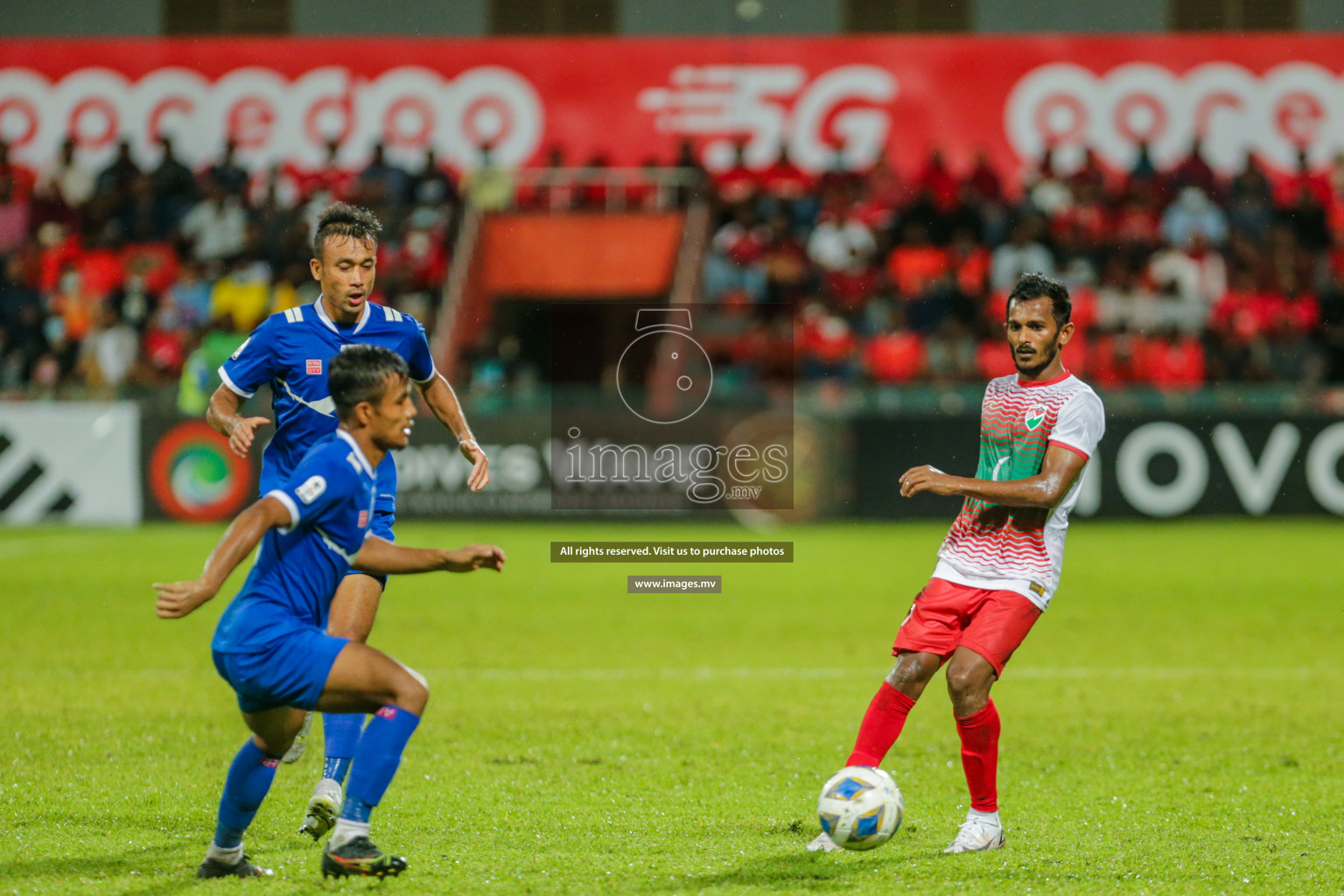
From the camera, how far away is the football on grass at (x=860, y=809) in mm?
4684

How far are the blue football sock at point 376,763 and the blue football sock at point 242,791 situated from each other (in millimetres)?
330

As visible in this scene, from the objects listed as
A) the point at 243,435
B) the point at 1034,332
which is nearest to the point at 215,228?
the point at 243,435

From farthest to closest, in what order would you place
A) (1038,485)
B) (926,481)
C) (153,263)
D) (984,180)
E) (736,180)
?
(736,180), (984,180), (153,263), (1038,485), (926,481)

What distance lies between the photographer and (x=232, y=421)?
17.6 feet

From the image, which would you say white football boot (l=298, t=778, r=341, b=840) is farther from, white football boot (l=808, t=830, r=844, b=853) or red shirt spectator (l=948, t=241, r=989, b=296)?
red shirt spectator (l=948, t=241, r=989, b=296)

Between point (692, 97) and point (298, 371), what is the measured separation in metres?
17.7

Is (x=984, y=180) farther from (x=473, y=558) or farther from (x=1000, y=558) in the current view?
(x=473, y=558)

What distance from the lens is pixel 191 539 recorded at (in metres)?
15.2

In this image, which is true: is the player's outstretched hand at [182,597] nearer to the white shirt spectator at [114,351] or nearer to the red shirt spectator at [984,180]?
the white shirt spectator at [114,351]

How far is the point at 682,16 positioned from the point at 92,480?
1135 centimetres

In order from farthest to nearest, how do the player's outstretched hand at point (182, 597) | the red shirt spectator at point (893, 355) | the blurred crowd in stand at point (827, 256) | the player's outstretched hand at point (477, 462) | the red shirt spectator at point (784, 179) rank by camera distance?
the red shirt spectator at point (784, 179)
the blurred crowd in stand at point (827, 256)
the red shirt spectator at point (893, 355)
the player's outstretched hand at point (477, 462)
the player's outstretched hand at point (182, 597)

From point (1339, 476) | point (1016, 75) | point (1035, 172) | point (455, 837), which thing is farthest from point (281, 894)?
point (1016, 75)

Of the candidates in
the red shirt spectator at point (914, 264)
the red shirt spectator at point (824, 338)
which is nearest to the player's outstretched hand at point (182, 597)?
the red shirt spectator at point (824, 338)

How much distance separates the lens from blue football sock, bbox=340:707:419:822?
4.34 meters
